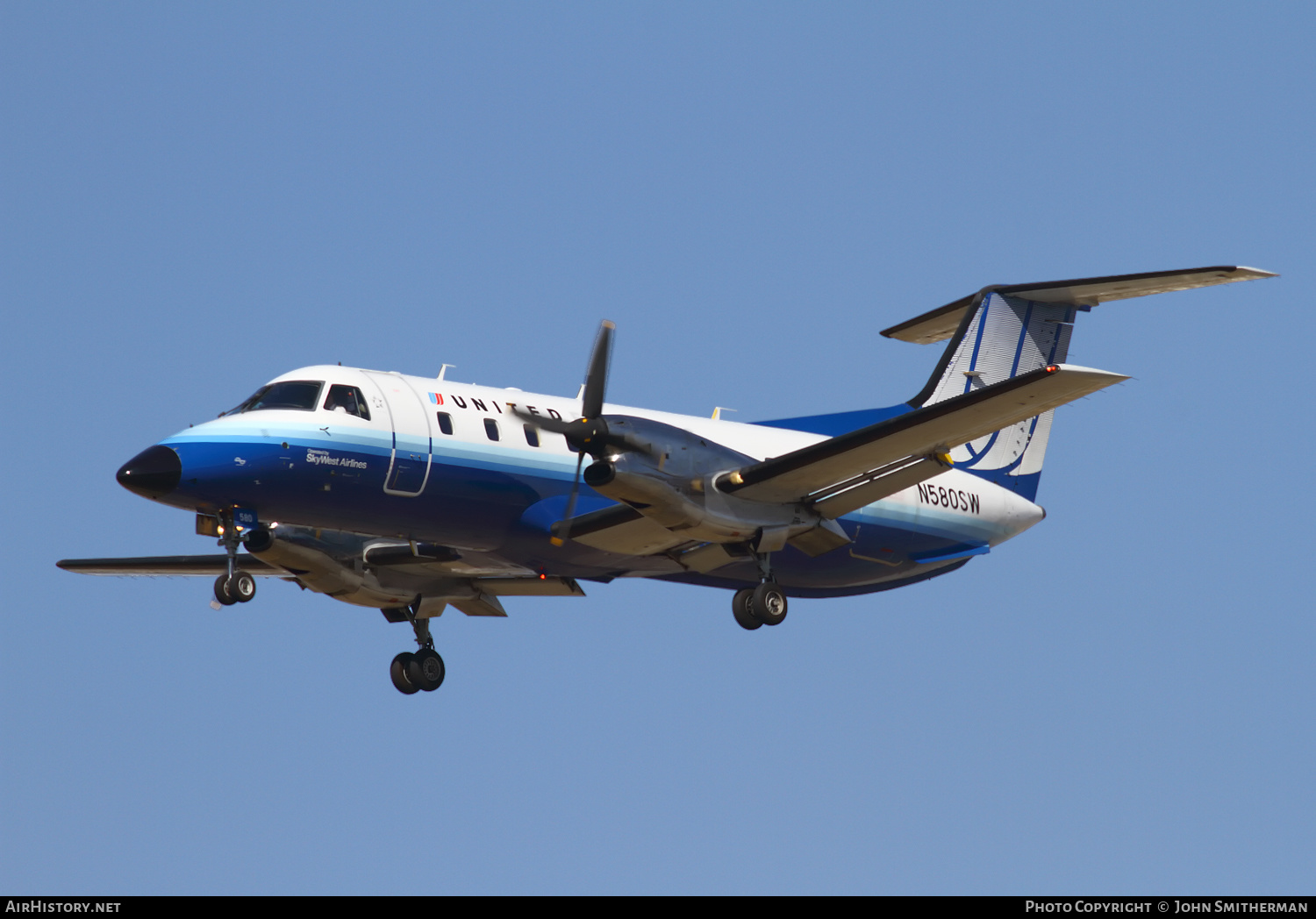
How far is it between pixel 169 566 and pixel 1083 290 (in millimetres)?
12819

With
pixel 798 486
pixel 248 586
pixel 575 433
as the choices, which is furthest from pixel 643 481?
pixel 248 586

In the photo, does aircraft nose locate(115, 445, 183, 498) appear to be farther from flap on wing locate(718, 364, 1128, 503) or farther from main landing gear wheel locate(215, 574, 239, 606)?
flap on wing locate(718, 364, 1128, 503)

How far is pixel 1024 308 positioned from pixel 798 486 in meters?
5.69

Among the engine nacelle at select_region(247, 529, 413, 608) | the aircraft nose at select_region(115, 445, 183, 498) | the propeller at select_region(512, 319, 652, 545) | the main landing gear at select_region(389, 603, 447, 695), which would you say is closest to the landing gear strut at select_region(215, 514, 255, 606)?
the aircraft nose at select_region(115, 445, 183, 498)

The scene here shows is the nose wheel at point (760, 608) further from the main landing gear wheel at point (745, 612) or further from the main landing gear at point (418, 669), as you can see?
the main landing gear at point (418, 669)

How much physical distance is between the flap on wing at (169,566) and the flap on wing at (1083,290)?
9432 mm

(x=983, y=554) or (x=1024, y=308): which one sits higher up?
(x=1024, y=308)

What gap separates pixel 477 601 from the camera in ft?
65.6

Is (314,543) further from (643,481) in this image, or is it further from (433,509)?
(643,481)

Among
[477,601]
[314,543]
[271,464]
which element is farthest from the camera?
[477,601]

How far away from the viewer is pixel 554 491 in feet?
55.9

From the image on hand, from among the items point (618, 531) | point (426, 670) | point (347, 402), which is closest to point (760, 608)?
point (618, 531)

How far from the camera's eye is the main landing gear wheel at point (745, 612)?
16.9m

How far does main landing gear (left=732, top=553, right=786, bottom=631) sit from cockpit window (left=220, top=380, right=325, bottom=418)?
17.0 feet
